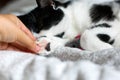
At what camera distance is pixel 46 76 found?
2.52 feet

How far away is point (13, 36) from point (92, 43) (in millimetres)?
505

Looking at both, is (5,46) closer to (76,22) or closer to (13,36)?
(13,36)

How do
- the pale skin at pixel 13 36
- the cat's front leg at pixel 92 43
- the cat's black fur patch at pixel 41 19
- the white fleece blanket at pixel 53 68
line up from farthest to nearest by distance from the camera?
the cat's black fur patch at pixel 41 19 → the cat's front leg at pixel 92 43 → the pale skin at pixel 13 36 → the white fleece blanket at pixel 53 68

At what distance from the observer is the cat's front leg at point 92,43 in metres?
1.38

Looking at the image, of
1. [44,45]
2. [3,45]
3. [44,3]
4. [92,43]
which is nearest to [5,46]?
[3,45]

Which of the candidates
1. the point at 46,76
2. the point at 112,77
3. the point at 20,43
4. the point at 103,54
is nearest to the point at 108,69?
the point at 112,77

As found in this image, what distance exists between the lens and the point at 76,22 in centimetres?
168

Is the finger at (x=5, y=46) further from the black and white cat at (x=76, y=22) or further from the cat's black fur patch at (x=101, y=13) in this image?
the cat's black fur patch at (x=101, y=13)

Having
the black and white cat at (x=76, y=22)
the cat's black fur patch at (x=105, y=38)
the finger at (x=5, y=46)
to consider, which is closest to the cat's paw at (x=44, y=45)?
the black and white cat at (x=76, y=22)

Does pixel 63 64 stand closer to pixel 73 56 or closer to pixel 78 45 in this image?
pixel 73 56

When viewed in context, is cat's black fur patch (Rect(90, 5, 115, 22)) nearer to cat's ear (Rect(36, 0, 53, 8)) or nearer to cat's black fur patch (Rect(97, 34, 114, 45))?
cat's black fur patch (Rect(97, 34, 114, 45))

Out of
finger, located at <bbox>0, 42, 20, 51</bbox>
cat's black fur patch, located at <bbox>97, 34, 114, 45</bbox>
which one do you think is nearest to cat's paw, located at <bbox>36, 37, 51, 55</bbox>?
finger, located at <bbox>0, 42, 20, 51</bbox>

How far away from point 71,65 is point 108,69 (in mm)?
102

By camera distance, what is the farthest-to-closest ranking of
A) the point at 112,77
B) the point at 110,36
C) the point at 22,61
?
1. the point at 110,36
2. the point at 22,61
3. the point at 112,77
